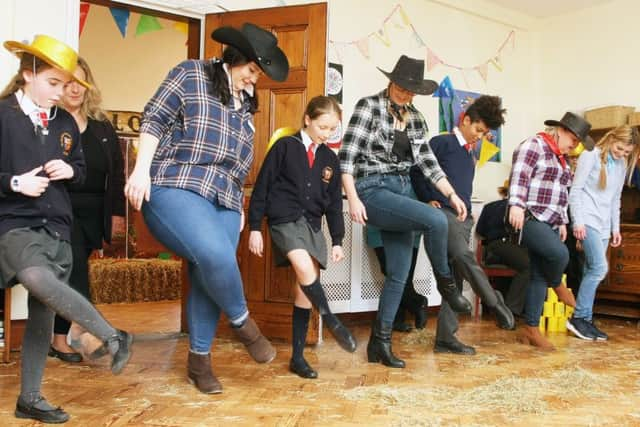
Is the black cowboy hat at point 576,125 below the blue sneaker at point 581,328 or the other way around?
the other way around

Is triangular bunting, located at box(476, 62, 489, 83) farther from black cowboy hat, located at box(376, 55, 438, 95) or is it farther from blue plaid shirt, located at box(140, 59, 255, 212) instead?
blue plaid shirt, located at box(140, 59, 255, 212)

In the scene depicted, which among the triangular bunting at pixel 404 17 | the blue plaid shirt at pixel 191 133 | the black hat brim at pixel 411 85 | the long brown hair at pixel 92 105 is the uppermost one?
the triangular bunting at pixel 404 17

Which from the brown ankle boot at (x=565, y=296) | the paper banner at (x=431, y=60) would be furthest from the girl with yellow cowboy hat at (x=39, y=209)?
the paper banner at (x=431, y=60)

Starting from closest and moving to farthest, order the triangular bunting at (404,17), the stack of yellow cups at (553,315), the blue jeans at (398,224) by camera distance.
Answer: the blue jeans at (398,224) → the stack of yellow cups at (553,315) → the triangular bunting at (404,17)

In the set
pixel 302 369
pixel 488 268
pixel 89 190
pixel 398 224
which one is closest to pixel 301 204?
pixel 398 224

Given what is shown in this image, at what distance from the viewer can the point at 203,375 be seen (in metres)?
2.67

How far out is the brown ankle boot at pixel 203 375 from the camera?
2643mm

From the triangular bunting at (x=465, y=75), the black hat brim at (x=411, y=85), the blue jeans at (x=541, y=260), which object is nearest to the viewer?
the black hat brim at (x=411, y=85)

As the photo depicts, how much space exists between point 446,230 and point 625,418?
108 centimetres

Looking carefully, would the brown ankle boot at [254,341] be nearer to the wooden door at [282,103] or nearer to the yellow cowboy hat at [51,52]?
the yellow cowboy hat at [51,52]

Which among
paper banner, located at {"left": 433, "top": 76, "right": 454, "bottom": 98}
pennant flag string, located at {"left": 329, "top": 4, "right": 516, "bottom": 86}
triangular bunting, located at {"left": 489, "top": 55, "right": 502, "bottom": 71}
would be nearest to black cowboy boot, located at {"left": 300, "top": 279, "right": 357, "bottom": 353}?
pennant flag string, located at {"left": 329, "top": 4, "right": 516, "bottom": 86}

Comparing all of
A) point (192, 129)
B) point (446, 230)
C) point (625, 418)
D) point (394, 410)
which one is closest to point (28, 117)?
point (192, 129)

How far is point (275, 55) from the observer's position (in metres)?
2.55

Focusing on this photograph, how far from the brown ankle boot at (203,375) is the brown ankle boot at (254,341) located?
10.7 inches
